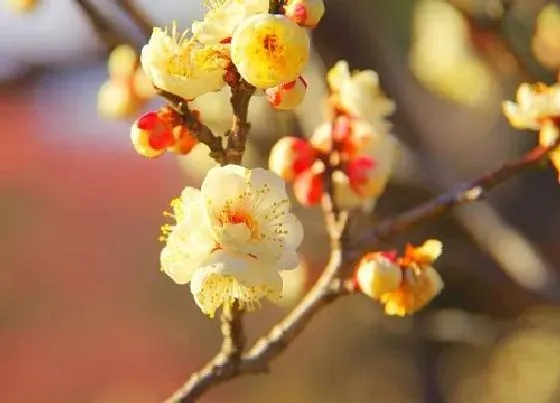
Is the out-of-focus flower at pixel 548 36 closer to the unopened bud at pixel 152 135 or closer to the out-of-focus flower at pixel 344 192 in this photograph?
the out-of-focus flower at pixel 344 192

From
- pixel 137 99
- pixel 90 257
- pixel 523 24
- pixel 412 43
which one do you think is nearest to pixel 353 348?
pixel 412 43

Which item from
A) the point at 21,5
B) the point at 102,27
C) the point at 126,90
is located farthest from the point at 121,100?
the point at 102,27

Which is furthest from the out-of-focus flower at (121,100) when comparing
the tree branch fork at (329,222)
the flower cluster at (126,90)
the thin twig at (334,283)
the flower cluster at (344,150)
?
the thin twig at (334,283)

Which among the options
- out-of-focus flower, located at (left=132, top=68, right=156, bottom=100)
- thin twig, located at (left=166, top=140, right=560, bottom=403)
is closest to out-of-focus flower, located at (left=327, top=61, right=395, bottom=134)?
thin twig, located at (left=166, top=140, right=560, bottom=403)

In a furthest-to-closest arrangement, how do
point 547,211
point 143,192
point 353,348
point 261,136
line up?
point 143,192, point 353,348, point 547,211, point 261,136

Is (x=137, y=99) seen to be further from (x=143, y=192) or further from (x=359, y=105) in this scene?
(x=143, y=192)

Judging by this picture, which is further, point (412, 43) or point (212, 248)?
point (412, 43)

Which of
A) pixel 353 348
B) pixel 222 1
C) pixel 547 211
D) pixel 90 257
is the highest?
pixel 222 1
